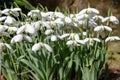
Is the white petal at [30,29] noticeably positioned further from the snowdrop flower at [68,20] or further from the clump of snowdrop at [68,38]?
the snowdrop flower at [68,20]

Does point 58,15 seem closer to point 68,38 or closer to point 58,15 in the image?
point 58,15

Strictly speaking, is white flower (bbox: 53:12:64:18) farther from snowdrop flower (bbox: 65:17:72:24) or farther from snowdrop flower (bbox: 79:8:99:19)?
snowdrop flower (bbox: 79:8:99:19)

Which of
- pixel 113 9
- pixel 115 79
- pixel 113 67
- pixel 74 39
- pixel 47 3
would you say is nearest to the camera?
pixel 74 39

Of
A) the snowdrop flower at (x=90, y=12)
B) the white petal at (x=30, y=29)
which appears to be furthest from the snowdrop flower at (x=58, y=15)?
the white petal at (x=30, y=29)

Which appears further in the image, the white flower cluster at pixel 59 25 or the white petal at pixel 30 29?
the white flower cluster at pixel 59 25

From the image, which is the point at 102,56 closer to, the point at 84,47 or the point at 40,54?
the point at 84,47

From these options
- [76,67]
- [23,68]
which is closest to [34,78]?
[23,68]

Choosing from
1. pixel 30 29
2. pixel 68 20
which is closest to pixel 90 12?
pixel 68 20

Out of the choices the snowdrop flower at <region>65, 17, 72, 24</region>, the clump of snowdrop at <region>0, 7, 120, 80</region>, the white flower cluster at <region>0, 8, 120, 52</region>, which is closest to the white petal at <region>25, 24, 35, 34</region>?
the white flower cluster at <region>0, 8, 120, 52</region>

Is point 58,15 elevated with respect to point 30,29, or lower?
elevated

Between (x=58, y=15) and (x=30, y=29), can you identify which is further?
(x=58, y=15)

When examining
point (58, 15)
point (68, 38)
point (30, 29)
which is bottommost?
point (68, 38)
